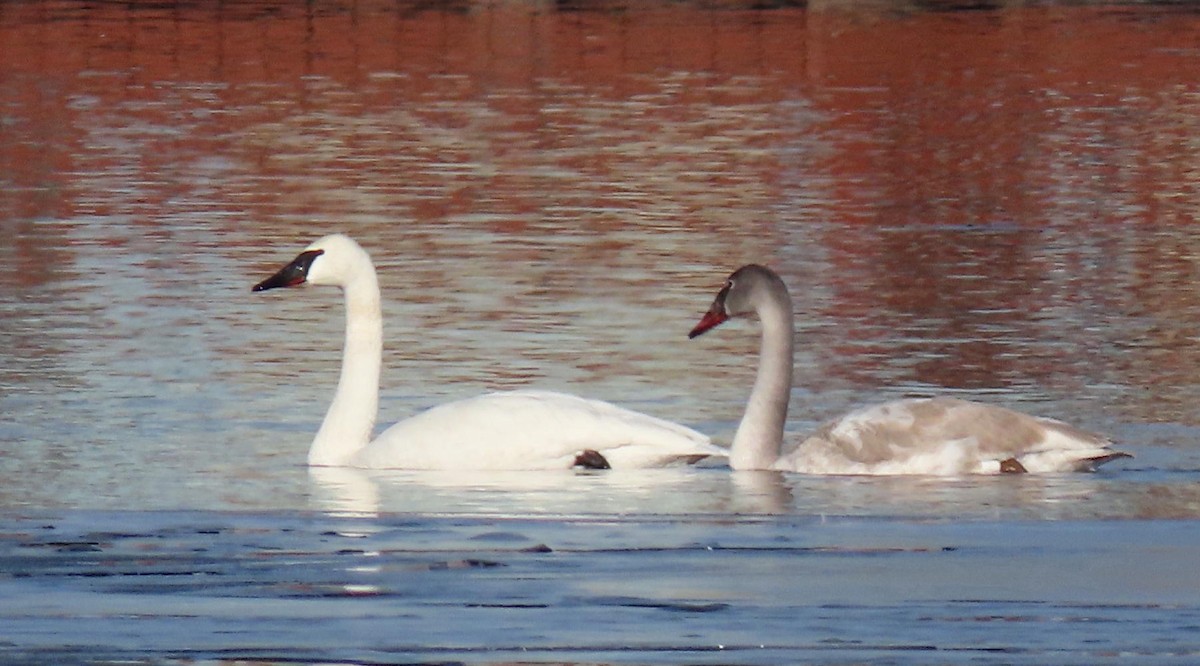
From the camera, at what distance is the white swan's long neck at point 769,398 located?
10.1m

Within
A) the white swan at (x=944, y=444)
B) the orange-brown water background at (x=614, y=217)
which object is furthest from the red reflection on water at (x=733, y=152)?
the white swan at (x=944, y=444)

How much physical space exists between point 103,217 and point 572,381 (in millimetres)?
8342

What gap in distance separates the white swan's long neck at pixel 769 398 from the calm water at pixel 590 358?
0.13m

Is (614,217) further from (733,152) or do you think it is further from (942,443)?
(942,443)

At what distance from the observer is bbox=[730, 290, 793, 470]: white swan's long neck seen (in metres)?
10.1

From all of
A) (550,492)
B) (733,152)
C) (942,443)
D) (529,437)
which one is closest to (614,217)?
(733,152)

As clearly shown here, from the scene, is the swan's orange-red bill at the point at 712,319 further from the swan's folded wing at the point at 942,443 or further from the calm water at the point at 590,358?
the swan's folded wing at the point at 942,443

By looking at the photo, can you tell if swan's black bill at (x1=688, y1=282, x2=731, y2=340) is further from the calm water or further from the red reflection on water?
the red reflection on water

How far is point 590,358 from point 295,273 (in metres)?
2.16

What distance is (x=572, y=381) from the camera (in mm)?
11836

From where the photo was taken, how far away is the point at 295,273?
10.8 meters

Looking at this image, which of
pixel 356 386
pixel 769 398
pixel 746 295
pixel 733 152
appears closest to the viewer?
pixel 769 398

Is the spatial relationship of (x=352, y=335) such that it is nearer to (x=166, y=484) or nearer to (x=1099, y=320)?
(x=166, y=484)

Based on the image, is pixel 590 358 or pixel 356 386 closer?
pixel 356 386
